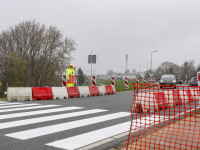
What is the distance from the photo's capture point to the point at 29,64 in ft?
104

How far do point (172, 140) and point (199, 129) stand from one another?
54.1 inches

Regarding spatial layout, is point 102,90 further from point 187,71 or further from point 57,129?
point 187,71

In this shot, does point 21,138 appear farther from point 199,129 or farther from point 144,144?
point 199,129

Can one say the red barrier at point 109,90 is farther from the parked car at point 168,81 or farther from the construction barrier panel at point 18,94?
the parked car at point 168,81

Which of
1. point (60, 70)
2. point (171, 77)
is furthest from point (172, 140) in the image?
point (60, 70)

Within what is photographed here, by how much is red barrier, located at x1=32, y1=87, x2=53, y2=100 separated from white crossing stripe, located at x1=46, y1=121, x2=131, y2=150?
7.95 meters

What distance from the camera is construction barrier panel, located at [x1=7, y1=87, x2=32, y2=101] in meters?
13.0

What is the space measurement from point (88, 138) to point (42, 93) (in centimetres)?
903

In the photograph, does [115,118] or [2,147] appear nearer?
[2,147]

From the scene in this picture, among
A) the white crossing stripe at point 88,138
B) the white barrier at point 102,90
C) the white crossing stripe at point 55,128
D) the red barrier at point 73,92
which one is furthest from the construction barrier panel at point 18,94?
the white crossing stripe at point 88,138

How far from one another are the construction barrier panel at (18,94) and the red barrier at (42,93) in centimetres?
27

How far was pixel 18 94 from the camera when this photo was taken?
13.1m

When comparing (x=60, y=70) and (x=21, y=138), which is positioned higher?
(x=60, y=70)

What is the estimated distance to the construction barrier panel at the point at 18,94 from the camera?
42.6 ft
